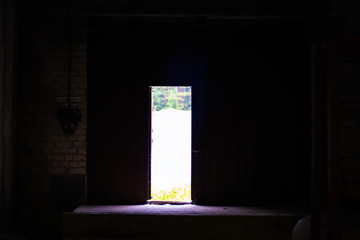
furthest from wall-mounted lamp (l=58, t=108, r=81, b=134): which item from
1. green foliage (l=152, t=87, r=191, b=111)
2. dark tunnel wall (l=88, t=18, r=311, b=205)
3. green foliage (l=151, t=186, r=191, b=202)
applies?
green foliage (l=152, t=87, r=191, b=111)

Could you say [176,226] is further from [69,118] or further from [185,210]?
[69,118]

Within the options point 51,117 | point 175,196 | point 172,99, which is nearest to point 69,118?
point 51,117

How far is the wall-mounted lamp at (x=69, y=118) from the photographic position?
4.74m

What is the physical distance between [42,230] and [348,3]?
16.5 feet

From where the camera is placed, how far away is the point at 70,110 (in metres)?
4.75

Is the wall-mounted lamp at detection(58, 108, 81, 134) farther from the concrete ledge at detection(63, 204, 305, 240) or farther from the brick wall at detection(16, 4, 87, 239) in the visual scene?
the concrete ledge at detection(63, 204, 305, 240)

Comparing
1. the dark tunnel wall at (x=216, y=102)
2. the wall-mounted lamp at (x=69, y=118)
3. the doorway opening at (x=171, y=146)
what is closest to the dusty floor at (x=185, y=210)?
the dark tunnel wall at (x=216, y=102)

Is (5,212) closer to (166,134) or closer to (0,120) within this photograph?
(0,120)

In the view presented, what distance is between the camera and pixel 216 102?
4949 millimetres

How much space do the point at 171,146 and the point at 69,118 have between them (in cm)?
671

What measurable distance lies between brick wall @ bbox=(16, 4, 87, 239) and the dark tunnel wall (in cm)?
20

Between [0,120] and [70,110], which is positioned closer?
[0,120]

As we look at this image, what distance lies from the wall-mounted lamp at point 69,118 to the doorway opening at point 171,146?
2290 mm

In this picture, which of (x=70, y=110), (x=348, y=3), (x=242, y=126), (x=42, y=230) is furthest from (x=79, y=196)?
(x=348, y=3)
